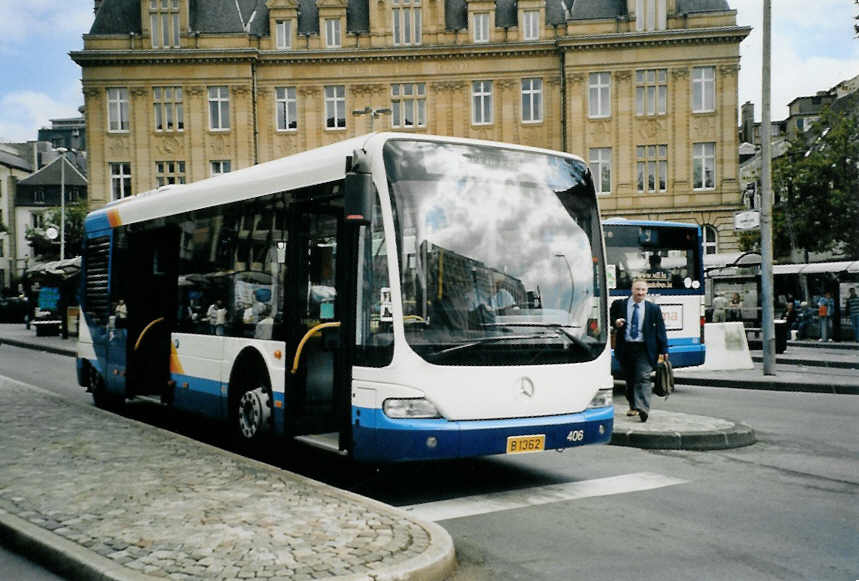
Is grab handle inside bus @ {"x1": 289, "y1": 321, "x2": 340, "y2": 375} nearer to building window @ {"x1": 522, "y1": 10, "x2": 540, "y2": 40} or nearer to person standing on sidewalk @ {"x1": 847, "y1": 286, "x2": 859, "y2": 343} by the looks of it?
person standing on sidewalk @ {"x1": 847, "y1": 286, "x2": 859, "y2": 343}

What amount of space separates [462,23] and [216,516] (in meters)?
45.5

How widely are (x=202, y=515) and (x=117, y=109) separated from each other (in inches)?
1822

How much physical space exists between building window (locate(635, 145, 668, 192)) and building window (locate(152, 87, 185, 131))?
24244mm

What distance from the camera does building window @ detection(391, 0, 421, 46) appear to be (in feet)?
158

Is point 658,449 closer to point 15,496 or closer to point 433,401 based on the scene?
point 433,401

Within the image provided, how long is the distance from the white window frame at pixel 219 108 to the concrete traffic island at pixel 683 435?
41.4m

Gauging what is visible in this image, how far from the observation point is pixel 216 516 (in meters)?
6.21

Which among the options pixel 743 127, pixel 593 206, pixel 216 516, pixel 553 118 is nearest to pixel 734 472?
pixel 593 206

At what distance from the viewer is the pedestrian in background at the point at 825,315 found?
30734mm

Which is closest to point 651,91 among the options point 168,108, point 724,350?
point 168,108

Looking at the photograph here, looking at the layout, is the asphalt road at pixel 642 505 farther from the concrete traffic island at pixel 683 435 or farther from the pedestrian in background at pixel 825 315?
the pedestrian in background at pixel 825 315

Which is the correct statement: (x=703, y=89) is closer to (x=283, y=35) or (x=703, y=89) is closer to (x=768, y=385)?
A: (x=283, y=35)

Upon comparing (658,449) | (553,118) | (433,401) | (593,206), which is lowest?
(658,449)

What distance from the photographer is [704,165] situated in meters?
47.3
